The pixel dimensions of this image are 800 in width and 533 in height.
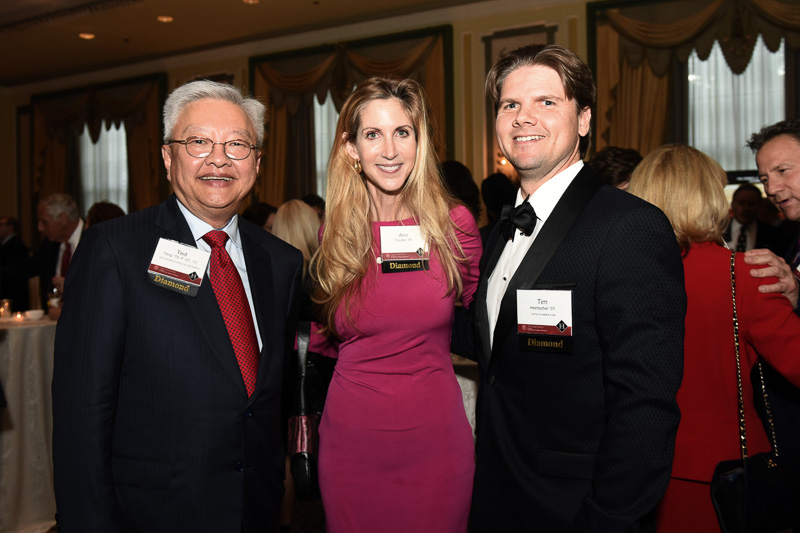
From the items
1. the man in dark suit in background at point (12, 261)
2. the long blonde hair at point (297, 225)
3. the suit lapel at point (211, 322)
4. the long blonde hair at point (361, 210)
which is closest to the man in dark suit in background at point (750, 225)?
the long blonde hair at point (297, 225)

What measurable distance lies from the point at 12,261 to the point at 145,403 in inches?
241

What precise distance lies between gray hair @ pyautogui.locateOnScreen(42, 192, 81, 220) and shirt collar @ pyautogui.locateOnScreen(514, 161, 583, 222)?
4.96 m

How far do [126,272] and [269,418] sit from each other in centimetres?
51

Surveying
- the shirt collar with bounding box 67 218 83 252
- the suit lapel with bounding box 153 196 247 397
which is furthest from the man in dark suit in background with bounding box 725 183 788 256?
the shirt collar with bounding box 67 218 83 252

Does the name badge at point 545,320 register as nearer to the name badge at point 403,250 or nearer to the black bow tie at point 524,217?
the black bow tie at point 524,217

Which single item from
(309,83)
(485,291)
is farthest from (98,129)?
(485,291)

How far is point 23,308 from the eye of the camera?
5.81m

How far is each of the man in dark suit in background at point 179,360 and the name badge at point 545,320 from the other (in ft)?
2.14

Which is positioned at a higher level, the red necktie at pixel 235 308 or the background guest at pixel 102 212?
the background guest at pixel 102 212

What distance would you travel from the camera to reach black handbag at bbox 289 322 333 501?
1801 mm

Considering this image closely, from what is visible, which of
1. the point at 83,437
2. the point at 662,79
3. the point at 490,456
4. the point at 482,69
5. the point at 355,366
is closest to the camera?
the point at 83,437

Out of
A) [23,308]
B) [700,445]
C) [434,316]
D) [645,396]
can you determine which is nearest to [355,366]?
[434,316]

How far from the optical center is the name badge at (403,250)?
73.2 inches

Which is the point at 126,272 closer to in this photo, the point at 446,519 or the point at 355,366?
the point at 355,366
